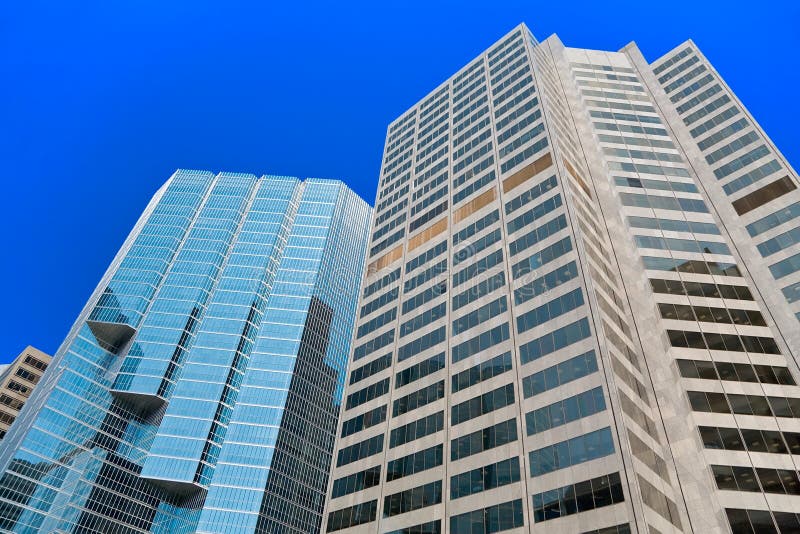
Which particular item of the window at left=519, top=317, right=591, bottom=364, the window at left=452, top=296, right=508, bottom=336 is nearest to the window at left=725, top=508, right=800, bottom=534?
the window at left=519, top=317, right=591, bottom=364

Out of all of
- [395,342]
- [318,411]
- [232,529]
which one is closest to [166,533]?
[232,529]

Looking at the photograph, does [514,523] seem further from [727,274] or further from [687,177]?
[687,177]

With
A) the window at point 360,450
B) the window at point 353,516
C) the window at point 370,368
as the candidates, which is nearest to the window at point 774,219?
the window at point 370,368

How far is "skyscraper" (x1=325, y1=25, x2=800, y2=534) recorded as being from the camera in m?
47.2

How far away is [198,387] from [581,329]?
12007cm

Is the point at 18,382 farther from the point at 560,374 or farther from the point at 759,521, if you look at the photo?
the point at 759,521

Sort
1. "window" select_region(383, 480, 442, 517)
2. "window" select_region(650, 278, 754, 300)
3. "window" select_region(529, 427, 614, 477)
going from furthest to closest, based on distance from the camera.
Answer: "window" select_region(650, 278, 754, 300)
"window" select_region(383, 480, 442, 517)
"window" select_region(529, 427, 614, 477)

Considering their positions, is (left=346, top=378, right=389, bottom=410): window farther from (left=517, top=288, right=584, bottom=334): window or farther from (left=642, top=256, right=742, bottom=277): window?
(left=642, top=256, right=742, bottom=277): window

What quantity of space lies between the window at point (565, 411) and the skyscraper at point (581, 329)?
0.18 metres

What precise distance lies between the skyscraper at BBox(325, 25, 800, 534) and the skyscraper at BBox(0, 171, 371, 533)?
72.8m

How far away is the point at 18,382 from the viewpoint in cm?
15688

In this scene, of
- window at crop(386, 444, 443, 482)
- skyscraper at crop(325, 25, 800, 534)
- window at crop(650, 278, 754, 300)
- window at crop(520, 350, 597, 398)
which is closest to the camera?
skyscraper at crop(325, 25, 800, 534)

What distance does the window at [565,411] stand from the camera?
157ft

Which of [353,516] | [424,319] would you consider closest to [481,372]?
[424,319]
